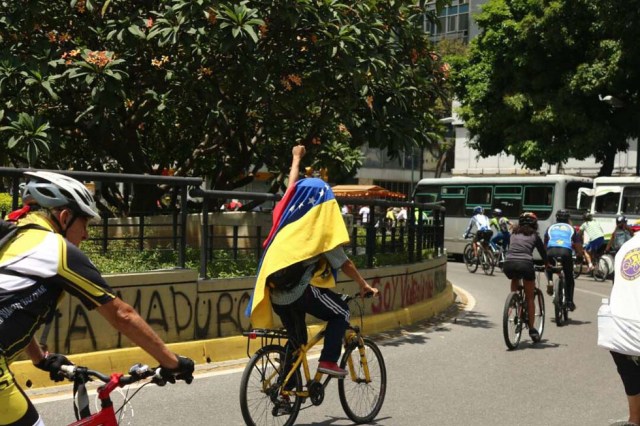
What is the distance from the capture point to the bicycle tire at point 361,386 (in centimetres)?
585

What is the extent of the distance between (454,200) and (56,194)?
994 inches

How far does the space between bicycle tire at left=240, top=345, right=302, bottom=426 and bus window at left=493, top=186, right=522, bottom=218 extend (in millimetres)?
21062

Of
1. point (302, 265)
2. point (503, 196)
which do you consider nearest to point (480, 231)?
point (503, 196)

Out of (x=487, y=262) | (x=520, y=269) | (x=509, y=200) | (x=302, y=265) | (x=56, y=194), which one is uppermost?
(x=56, y=194)

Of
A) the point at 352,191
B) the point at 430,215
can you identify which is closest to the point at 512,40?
the point at 352,191

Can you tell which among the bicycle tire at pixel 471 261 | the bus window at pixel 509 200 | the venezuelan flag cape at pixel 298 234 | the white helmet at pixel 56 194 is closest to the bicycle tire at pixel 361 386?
the venezuelan flag cape at pixel 298 234

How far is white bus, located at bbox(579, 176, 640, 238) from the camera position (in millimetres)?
23109

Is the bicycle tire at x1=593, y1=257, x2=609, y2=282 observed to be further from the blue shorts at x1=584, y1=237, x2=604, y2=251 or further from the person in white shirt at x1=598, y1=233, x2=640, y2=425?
the person in white shirt at x1=598, y1=233, x2=640, y2=425

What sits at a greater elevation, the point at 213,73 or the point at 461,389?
the point at 213,73

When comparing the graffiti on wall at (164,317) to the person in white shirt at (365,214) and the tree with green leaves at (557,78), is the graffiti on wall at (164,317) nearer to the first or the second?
the person in white shirt at (365,214)

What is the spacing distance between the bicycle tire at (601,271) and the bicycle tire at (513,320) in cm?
1173

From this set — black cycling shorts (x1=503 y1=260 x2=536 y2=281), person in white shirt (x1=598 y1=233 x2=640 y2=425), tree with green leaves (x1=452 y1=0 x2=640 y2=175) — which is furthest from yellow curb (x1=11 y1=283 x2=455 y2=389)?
tree with green leaves (x1=452 y1=0 x2=640 y2=175)

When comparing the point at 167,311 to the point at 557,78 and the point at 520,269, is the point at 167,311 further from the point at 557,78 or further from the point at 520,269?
the point at 557,78

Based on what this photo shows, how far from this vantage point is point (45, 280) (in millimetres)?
2633
